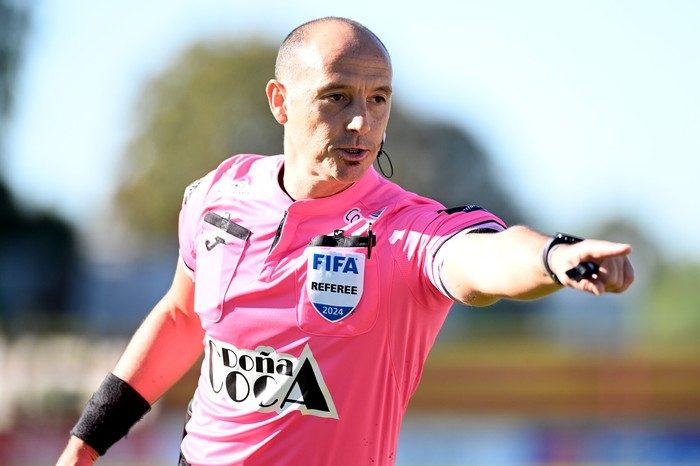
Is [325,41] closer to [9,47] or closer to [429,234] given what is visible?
[429,234]

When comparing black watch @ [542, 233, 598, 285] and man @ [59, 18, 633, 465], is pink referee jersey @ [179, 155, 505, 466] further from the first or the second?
black watch @ [542, 233, 598, 285]

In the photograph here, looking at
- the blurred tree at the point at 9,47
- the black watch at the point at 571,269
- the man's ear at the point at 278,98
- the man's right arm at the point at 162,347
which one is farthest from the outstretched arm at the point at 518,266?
the blurred tree at the point at 9,47

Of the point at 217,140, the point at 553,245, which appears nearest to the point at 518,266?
the point at 553,245

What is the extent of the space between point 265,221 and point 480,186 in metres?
48.0

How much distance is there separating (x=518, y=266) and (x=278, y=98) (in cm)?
144

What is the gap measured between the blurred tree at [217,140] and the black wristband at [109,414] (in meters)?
39.8

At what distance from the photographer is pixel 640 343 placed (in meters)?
27.4

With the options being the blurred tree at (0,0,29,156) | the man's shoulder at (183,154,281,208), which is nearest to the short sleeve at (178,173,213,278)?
the man's shoulder at (183,154,281,208)

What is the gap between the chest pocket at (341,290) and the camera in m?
3.83

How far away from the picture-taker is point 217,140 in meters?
47.1

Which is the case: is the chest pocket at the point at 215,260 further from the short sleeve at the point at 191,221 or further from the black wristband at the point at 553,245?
the black wristband at the point at 553,245

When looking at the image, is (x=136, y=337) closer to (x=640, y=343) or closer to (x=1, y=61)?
(x=640, y=343)

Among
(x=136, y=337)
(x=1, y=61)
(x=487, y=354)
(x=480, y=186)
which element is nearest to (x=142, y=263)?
(x=1, y=61)

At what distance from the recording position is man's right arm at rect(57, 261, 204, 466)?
461 centimetres
